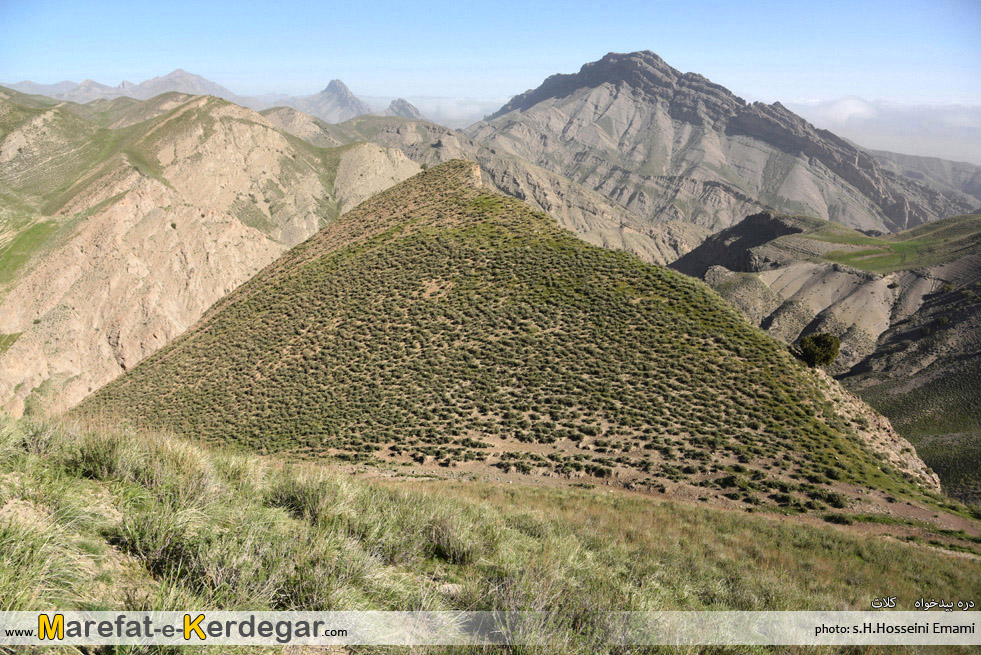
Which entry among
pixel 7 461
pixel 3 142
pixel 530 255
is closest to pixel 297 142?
pixel 3 142

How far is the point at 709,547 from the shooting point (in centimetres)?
→ 1029

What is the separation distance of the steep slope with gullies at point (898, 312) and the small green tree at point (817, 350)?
26.4 meters

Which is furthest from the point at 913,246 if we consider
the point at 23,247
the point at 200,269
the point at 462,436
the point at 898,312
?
the point at 23,247

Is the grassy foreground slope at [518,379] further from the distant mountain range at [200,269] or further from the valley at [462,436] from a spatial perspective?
the distant mountain range at [200,269]

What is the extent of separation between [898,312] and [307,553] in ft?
413

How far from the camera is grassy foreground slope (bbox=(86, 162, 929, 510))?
20344 mm

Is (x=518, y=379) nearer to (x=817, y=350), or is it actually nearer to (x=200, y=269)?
(x=817, y=350)

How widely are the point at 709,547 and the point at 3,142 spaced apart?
16053 centimetres

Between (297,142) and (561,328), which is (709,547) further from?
(297,142)

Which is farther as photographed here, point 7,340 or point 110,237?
point 110,237

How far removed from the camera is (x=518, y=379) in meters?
27.2

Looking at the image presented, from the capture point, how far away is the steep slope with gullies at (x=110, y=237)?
2936 inches

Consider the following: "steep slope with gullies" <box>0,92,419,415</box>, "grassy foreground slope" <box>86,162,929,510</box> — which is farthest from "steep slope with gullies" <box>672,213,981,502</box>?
"steep slope with gullies" <box>0,92,419,415</box>

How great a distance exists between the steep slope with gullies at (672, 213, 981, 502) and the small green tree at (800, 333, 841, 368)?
26424mm
